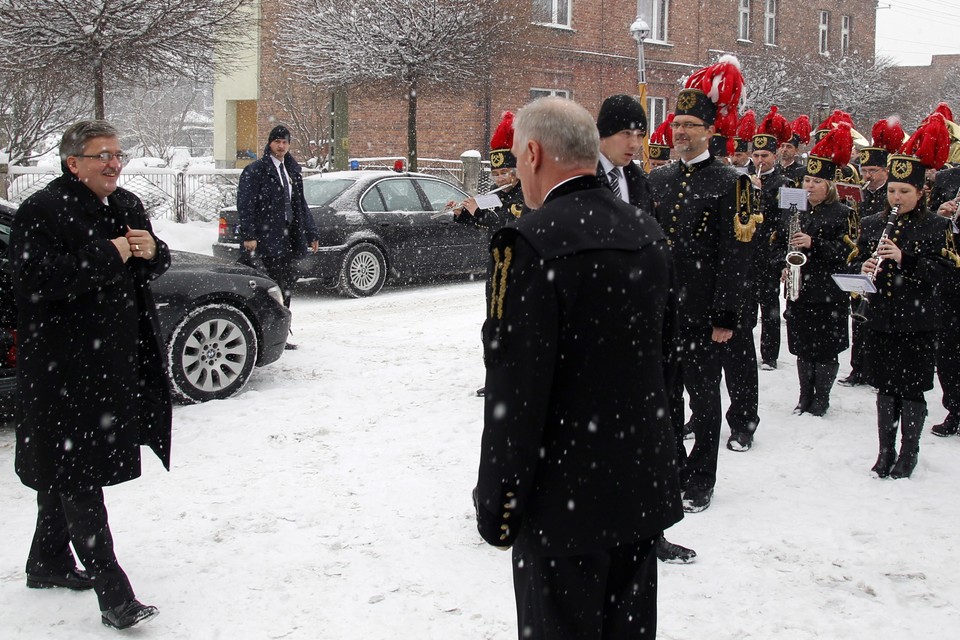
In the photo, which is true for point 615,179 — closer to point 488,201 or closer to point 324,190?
point 488,201

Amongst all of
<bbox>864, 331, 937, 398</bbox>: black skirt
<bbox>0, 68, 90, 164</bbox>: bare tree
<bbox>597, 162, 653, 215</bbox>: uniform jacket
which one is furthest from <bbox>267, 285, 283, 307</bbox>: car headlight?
<bbox>0, 68, 90, 164</bbox>: bare tree

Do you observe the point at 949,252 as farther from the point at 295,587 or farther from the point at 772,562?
the point at 295,587

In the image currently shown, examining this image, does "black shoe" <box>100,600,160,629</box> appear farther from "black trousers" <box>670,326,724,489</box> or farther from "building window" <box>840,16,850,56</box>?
"building window" <box>840,16,850,56</box>

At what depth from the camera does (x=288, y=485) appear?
5.41m

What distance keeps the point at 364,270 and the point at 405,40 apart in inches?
334

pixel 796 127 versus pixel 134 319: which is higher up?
pixel 796 127

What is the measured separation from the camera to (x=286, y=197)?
8.78 meters

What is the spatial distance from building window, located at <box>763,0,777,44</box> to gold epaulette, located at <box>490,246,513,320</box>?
3559 cm

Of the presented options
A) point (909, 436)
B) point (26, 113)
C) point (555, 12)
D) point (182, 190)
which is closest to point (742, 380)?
point (909, 436)

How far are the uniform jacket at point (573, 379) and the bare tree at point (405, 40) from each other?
17.6 metres

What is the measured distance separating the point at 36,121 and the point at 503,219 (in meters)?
14.5

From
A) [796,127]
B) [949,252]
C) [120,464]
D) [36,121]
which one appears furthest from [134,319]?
[36,121]

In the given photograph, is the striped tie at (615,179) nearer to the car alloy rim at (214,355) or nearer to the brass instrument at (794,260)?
the brass instrument at (794,260)

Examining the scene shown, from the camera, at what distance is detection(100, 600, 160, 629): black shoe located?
12.2ft
